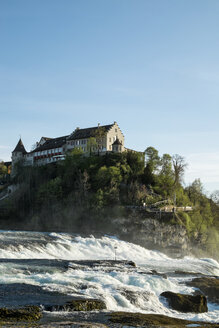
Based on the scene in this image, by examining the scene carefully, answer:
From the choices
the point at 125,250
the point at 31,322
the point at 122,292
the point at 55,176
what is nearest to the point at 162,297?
the point at 122,292

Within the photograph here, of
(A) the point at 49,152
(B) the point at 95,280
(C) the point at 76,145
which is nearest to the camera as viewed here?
(B) the point at 95,280

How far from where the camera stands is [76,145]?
107938 mm

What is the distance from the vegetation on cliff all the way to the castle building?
216 inches

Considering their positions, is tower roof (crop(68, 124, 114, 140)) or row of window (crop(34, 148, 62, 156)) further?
row of window (crop(34, 148, 62, 156))

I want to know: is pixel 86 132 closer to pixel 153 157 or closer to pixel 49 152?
pixel 49 152

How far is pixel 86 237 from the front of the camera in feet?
205

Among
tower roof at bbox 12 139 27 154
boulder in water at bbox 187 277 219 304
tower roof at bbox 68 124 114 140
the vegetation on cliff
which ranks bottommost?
boulder in water at bbox 187 277 219 304

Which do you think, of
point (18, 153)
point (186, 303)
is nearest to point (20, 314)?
point (186, 303)

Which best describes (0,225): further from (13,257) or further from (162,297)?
(162,297)

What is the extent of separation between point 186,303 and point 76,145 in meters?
82.2

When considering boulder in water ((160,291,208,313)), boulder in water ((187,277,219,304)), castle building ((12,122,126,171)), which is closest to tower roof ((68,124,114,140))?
castle building ((12,122,126,171))

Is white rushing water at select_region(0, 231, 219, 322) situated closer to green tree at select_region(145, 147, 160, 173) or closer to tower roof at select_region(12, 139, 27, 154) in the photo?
green tree at select_region(145, 147, 160, 173)

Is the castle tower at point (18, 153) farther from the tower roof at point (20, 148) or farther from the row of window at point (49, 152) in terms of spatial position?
the row of window at point (49, 152)

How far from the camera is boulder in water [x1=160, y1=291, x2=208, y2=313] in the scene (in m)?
28.6
